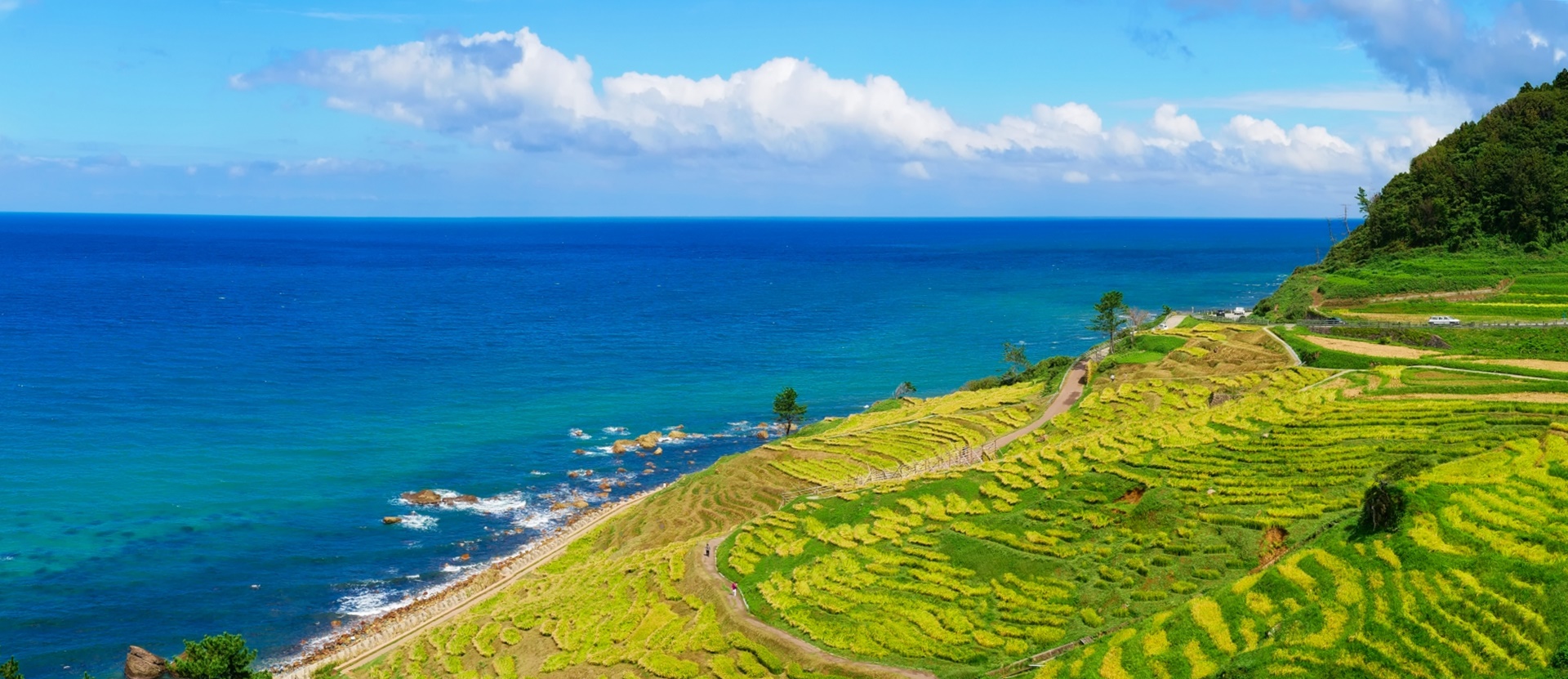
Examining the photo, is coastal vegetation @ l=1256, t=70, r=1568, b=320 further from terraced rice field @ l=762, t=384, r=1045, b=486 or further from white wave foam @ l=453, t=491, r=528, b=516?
white wave foam @ l=453, t=491, r=528, b=516

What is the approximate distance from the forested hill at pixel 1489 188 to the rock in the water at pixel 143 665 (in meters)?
128

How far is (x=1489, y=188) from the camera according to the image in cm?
12000

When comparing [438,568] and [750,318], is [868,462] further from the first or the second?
[750,318]

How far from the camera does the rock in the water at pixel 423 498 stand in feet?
286

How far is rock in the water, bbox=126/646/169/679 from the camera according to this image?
5722cm

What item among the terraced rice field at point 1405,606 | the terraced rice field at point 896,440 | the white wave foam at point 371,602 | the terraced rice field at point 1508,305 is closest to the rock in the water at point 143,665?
the white wave foam at point 371,602

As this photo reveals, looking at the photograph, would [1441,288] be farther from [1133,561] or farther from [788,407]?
[1133,561]

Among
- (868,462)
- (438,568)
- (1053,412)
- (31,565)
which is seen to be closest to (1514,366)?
(1053,412)

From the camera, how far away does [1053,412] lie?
83.2 m

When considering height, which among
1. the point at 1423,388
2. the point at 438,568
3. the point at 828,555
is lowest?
the point at 438,568

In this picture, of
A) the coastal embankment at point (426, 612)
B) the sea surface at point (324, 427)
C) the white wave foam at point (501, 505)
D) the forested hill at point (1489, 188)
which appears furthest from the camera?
the forested hill at point (1489, 188)

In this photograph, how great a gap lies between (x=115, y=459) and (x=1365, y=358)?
105512 millimetres

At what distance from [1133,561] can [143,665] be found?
171ft

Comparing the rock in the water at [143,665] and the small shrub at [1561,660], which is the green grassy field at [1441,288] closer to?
the small shrub at [1561,660]
